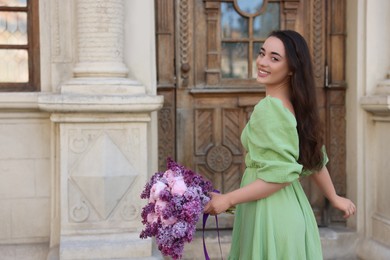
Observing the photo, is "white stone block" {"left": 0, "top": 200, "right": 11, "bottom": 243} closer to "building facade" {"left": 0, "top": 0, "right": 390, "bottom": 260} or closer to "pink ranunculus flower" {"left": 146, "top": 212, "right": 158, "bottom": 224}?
"building facade" {"left": 0, "top": 0, "right": 390, "bottom": 260}

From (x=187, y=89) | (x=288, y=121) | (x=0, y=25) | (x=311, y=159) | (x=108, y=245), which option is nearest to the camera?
(x=288, y=121)

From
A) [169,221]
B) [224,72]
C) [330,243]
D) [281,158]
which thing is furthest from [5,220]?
[281,158]

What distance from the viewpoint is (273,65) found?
2617mm

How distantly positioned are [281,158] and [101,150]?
6.62ft

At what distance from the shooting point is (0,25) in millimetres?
4641

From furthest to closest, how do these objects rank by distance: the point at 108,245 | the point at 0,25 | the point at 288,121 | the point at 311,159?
the point at 0,25 → the point at 108,245 → the point at 311,159 → the point at 288,121

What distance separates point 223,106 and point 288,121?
2.52m

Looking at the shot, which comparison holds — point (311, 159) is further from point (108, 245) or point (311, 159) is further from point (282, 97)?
point (108, 245)

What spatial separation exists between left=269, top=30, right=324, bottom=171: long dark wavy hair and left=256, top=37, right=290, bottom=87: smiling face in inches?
0.9

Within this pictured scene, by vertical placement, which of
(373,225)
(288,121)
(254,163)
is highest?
(288,121)

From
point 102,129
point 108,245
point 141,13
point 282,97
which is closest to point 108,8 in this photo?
point 141,13

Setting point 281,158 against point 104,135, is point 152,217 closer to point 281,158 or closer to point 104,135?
point 281,158

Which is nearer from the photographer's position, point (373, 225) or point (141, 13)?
point (141, 13)

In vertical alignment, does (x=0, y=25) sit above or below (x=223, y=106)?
above
